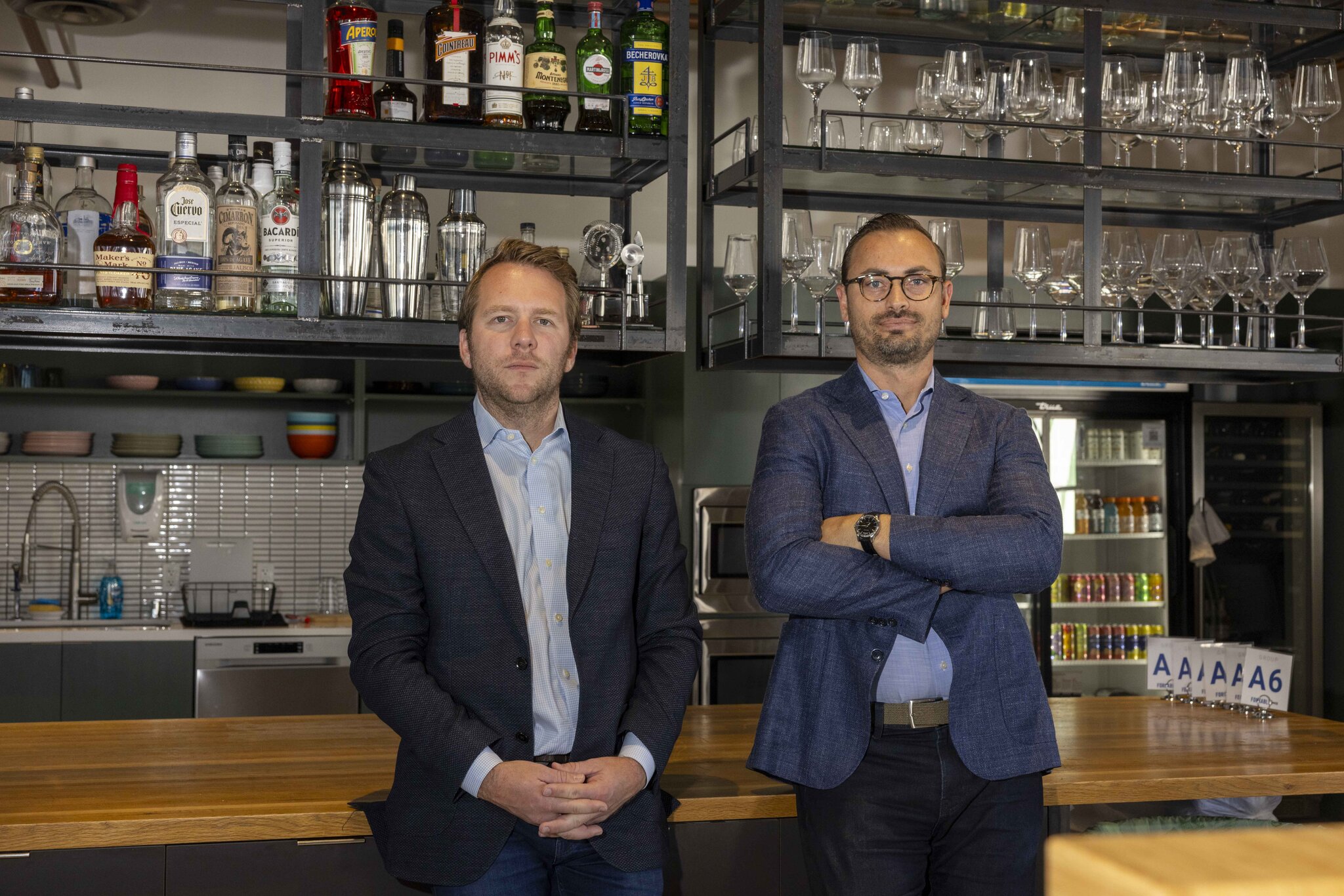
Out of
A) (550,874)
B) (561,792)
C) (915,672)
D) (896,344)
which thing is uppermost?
(896,344)

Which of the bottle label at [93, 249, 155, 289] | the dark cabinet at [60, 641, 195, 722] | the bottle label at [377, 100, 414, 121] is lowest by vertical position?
the dark cabinet at [60, 641, 195, 722]

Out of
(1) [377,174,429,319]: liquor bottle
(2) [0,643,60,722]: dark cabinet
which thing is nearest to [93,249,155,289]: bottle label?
(1) [377,174,429,319]: liquor bottle

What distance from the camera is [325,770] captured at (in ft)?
7.15

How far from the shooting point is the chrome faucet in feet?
16.9

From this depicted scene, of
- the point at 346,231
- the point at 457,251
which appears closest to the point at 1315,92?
the point at 457,251

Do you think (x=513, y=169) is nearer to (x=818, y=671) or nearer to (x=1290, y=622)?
(x=818, y=671)

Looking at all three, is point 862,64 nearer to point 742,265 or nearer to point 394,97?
point 742,265

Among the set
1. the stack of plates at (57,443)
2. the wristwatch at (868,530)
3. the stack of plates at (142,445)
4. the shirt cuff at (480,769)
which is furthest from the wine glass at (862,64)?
the stack of plates at (57,443)

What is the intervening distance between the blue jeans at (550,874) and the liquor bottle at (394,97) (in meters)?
1.38

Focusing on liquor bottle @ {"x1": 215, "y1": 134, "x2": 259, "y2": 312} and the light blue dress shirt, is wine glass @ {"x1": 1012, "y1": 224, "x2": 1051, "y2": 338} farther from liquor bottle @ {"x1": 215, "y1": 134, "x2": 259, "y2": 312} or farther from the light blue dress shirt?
liquor bottle @ {"x1": 215, "y1": 134, "x2": 259, "y2": 312}

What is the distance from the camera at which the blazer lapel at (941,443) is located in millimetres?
1965

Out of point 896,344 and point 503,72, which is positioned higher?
point 503,72

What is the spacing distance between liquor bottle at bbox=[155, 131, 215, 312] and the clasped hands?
47.5 inches

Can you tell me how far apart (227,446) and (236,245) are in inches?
121
